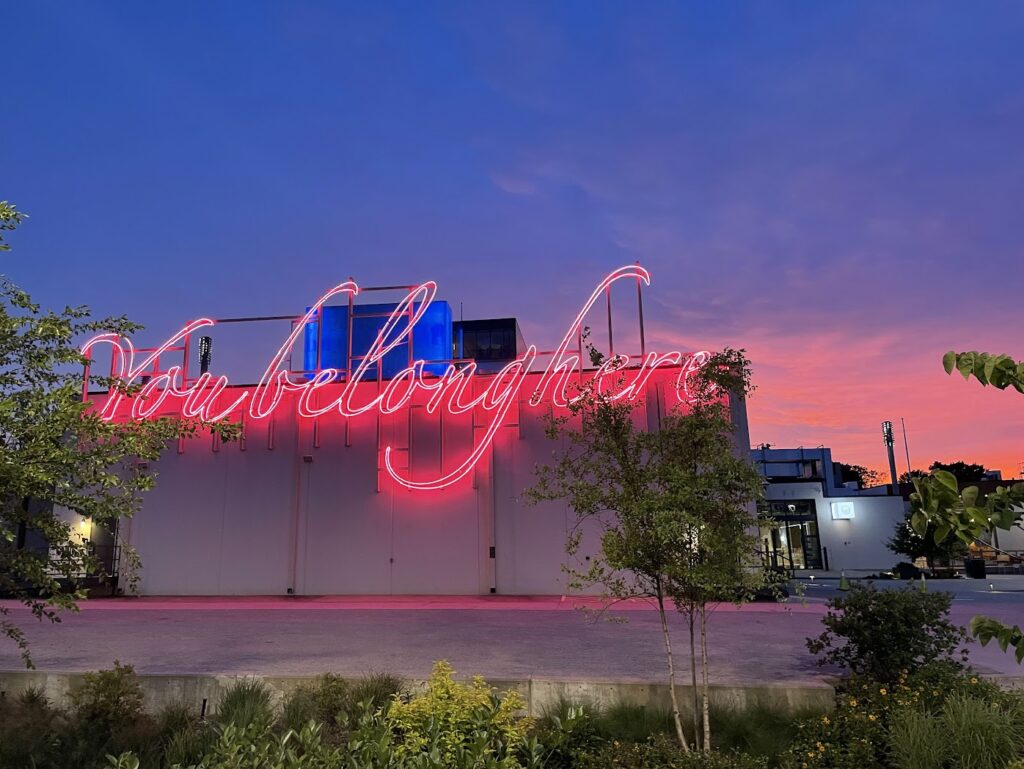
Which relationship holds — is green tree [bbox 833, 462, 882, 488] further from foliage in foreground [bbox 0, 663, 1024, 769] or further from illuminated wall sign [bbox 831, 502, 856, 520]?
foliage in foreground [bbox 0, 663, 1024, 769]

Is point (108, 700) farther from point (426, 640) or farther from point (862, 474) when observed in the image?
point (862, 474)

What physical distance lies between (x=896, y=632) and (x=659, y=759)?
3538mm

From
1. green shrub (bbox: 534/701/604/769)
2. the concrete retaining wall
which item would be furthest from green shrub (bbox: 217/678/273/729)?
green shrub (bbox: 534/701/604/769)

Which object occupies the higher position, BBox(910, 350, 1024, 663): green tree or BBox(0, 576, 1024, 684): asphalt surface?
BBox(910, 350, 1024, 663): green tree

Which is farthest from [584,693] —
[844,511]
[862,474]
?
[862,474]

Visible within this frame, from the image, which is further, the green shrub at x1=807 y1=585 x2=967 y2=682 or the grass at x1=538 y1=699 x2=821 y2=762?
the green shrub at x1=807 y1=585 x2=967 y2=682

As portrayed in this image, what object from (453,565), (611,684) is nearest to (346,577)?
(453,565)

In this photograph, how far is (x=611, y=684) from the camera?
8.23 metres

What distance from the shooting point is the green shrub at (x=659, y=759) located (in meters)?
6.11

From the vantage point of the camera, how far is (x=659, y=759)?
6316 millimetres

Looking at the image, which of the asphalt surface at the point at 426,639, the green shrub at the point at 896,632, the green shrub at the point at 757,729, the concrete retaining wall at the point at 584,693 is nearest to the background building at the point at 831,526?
the asphalt surface at the point at 426,639

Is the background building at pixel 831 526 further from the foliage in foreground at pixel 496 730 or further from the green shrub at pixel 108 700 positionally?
the green shrub at pixel 108 700

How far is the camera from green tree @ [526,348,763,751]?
6.59 meters

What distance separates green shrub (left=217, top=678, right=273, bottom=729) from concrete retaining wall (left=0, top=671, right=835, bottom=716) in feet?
0.57
